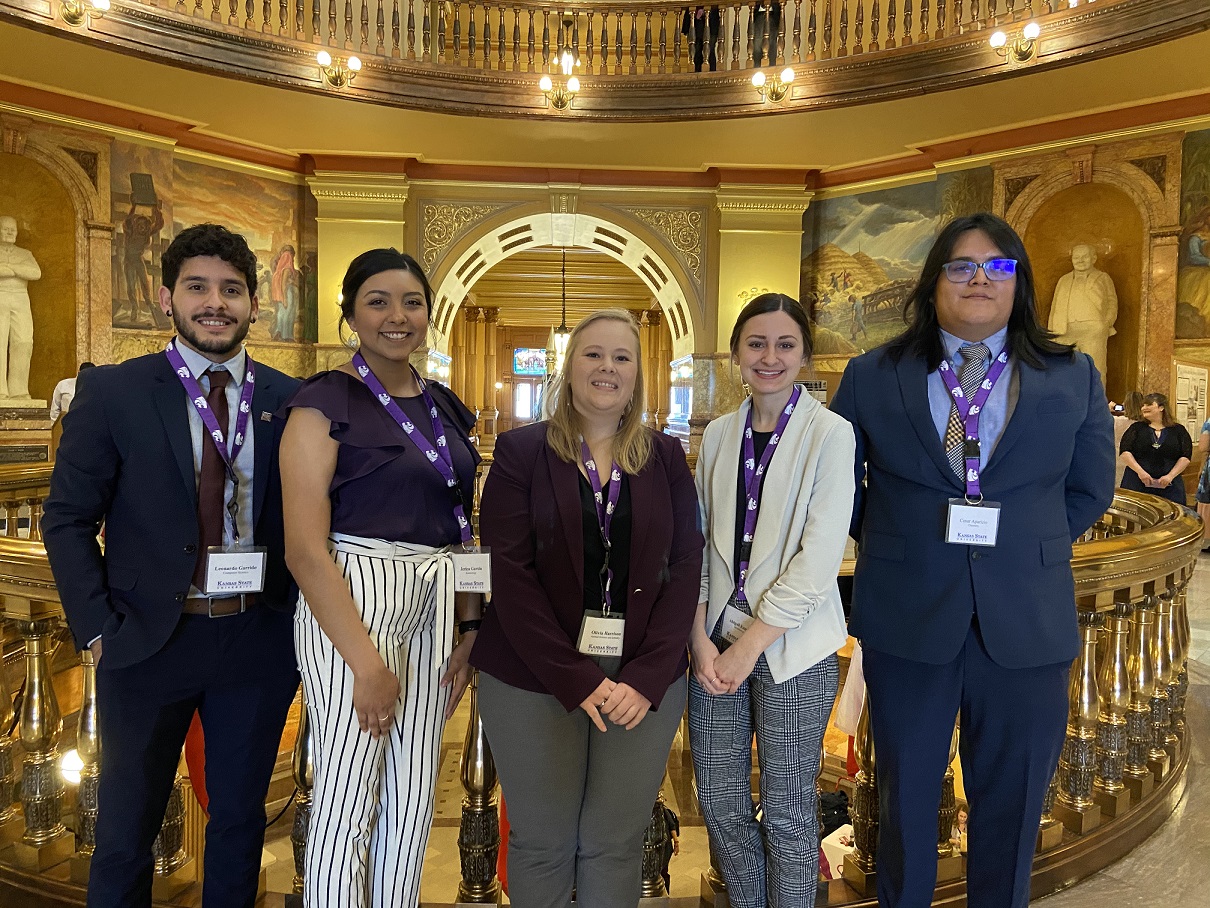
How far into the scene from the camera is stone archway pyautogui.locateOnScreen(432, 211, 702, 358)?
12.7 m

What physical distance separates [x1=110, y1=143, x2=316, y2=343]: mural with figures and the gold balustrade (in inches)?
373

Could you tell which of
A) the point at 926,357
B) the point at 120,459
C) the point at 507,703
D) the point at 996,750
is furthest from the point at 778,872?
the point at 120,459

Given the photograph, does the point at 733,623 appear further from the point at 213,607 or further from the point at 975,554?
the point at 213,607

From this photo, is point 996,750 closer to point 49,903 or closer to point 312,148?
point 49,903

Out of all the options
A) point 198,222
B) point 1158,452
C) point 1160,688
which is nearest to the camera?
point 1160,688

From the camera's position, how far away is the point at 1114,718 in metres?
2.74

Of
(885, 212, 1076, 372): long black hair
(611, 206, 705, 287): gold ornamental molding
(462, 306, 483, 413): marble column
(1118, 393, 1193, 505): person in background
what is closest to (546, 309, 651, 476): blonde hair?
(885, 212, 1076, 372): long black hair

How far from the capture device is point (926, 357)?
1958 millimetres

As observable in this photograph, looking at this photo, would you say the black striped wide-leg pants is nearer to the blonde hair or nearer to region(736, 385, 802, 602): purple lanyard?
the blonde hair

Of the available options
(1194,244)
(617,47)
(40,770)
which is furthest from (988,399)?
(617,47)

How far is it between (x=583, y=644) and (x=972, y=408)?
1016 millimetres

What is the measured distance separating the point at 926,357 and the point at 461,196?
37.5 ft

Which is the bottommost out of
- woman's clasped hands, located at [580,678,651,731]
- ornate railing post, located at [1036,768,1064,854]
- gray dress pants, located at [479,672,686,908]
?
ornate railing post, located at [1036,768,1064,854]

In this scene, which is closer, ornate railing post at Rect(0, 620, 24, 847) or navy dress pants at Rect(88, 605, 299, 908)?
navy dress pants at Rect(88, 605, 299, 908)
